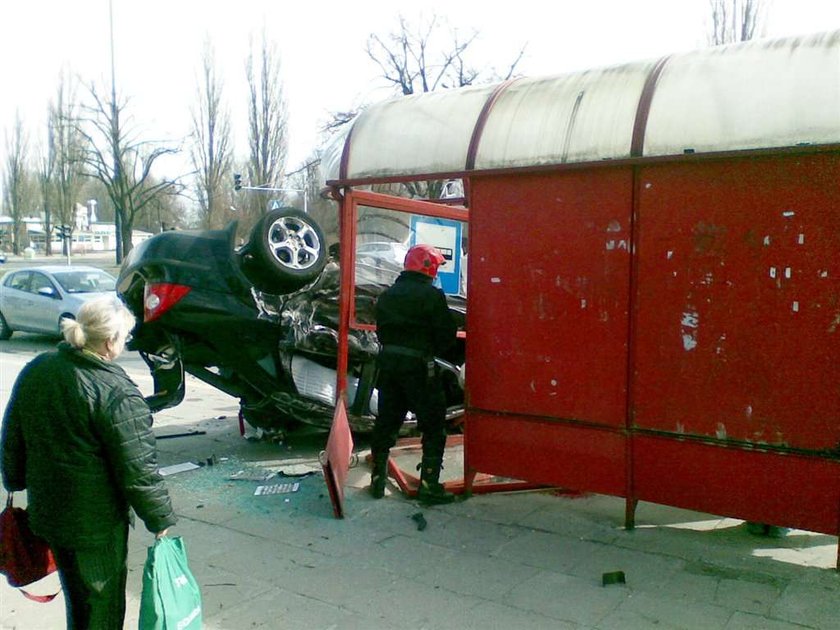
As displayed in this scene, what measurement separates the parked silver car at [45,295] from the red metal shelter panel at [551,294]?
11960 millimetres

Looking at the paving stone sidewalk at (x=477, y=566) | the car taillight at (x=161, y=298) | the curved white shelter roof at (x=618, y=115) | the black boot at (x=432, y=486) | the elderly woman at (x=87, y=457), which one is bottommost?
the paving stone sidewalk at (x=477, y=566)

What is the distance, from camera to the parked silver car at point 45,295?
15.4 metres

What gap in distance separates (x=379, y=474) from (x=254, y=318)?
1.66m

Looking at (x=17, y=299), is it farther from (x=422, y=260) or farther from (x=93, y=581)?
(x=93, y=581)

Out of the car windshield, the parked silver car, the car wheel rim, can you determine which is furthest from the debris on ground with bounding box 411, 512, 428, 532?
the car windshield

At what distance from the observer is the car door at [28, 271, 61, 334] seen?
15.4 m

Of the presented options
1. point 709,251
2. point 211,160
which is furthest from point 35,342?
point 211,160

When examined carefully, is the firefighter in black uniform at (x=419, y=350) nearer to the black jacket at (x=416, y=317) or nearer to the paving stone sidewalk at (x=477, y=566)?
the black jacket at (x=416, y=317)

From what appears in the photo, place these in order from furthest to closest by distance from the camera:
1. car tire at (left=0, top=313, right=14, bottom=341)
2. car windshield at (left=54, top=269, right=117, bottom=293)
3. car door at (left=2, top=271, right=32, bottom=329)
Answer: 1. car tire at (left=0, top=313, right=14, bottom=341)
2. car door at (left=2, top=271, right=32, bottom=329)
3. car windshield at (left=54, top=269, right=117, bottom=293)

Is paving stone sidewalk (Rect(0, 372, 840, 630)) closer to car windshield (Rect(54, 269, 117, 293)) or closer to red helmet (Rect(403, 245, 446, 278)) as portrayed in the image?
red helmet (Rect(403, 245, 446, 278))

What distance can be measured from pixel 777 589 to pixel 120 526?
320 centimetres

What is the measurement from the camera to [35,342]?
16.8 m

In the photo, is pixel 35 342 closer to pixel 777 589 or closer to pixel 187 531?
pixel 187 531

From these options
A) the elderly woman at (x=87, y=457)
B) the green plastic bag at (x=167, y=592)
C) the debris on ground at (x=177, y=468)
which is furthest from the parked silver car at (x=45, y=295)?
the green plastic bag at (x=167, y=592)
